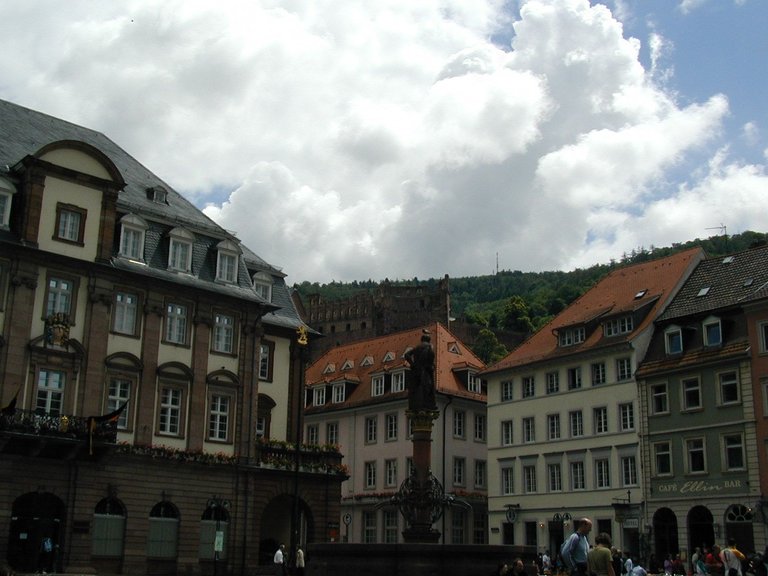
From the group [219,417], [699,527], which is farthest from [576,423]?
[219,417]

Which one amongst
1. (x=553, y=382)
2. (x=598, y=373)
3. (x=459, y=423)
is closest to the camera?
(x=598, y=373)

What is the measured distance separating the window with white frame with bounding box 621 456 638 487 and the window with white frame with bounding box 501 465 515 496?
9.28m

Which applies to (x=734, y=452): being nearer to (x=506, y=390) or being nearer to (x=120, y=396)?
(x=506, y=390)

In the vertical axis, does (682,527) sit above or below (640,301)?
below

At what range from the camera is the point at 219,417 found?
49.6 metres

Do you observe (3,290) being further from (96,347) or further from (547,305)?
(547,305)

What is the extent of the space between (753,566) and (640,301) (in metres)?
24.0

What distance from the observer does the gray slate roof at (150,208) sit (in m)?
47.8

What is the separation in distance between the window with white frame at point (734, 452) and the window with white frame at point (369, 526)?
91.9 ft

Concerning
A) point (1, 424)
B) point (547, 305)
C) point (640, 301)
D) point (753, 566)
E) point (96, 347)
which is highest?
point (547, 305)

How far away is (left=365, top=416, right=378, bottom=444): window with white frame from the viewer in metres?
73.0

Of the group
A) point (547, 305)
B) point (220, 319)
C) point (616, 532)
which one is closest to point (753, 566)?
point (616, 532)

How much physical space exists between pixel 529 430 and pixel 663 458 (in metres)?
11.1

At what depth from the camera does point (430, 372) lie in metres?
30.7
